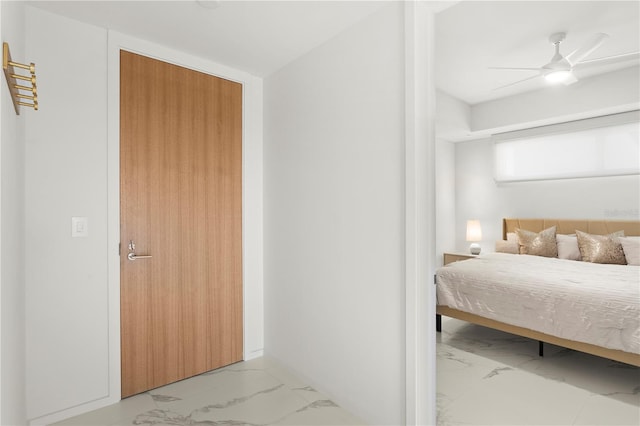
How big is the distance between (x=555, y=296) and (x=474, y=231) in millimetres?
Result: 2649

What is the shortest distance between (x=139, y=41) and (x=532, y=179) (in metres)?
4.88

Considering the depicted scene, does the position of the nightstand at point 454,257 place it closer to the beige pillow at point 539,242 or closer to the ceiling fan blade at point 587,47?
the beige pillow at point 539,242

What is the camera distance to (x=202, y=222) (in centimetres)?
260

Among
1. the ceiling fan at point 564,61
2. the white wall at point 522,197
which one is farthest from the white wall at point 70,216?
the white wall at point 522,197

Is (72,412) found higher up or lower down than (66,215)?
lower down

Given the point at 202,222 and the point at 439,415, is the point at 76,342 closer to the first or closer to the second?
the point at 202,222

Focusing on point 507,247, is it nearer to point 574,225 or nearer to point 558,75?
point 574,225

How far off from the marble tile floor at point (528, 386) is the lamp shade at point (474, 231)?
202cm

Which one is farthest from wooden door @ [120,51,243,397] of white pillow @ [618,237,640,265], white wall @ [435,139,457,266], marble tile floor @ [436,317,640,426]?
white pillow @ [618,237,640,265]

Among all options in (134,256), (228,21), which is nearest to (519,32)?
(228,21)

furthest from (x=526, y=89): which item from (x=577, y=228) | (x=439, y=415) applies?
(x=439, y=415)

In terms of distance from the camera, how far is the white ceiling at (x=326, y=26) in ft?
6.36

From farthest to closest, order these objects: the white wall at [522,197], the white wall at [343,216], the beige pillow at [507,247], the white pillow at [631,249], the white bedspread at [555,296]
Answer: the beige pillow at [507,247] → the white wall at [522,197] → the white pillow at [631,249] → the white bedspread at [555,296] → the white wall at [343,216]

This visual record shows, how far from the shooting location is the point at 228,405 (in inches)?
84.7
